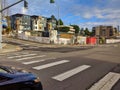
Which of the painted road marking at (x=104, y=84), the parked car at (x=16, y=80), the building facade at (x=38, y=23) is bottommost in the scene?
the painted road marking at (x=104, y=84)

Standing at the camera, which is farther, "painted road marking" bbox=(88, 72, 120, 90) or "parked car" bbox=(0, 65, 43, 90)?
"painted road marking" bbox=(88, 72, 120, 90)

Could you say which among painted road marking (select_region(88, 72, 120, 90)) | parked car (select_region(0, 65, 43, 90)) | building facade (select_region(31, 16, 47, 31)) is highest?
building facade (select_region(31, 16, 47, 31))

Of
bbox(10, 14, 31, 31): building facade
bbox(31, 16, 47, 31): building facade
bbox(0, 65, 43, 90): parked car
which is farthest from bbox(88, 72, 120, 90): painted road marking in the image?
bbox(31, 16, 47, 31): building facade

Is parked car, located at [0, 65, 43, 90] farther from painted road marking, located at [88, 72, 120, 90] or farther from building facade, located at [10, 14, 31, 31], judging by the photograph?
building facade, located at [10, 14, 31, 31]

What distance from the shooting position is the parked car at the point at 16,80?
5.53m

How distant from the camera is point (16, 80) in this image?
5.73 m

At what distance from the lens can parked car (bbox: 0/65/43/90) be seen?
18.1ft

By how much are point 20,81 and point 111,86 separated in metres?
4.29

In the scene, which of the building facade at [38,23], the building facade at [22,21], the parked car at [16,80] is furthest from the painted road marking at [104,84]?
the building facade at [38,23]

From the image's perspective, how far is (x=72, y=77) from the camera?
10883 mm

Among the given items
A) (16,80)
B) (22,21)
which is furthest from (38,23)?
(16,80)

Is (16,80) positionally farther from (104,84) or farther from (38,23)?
(38,23)

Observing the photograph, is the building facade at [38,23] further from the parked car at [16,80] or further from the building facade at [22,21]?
the parked car at [16,80]

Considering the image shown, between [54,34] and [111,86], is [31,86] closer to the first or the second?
[111,86]
